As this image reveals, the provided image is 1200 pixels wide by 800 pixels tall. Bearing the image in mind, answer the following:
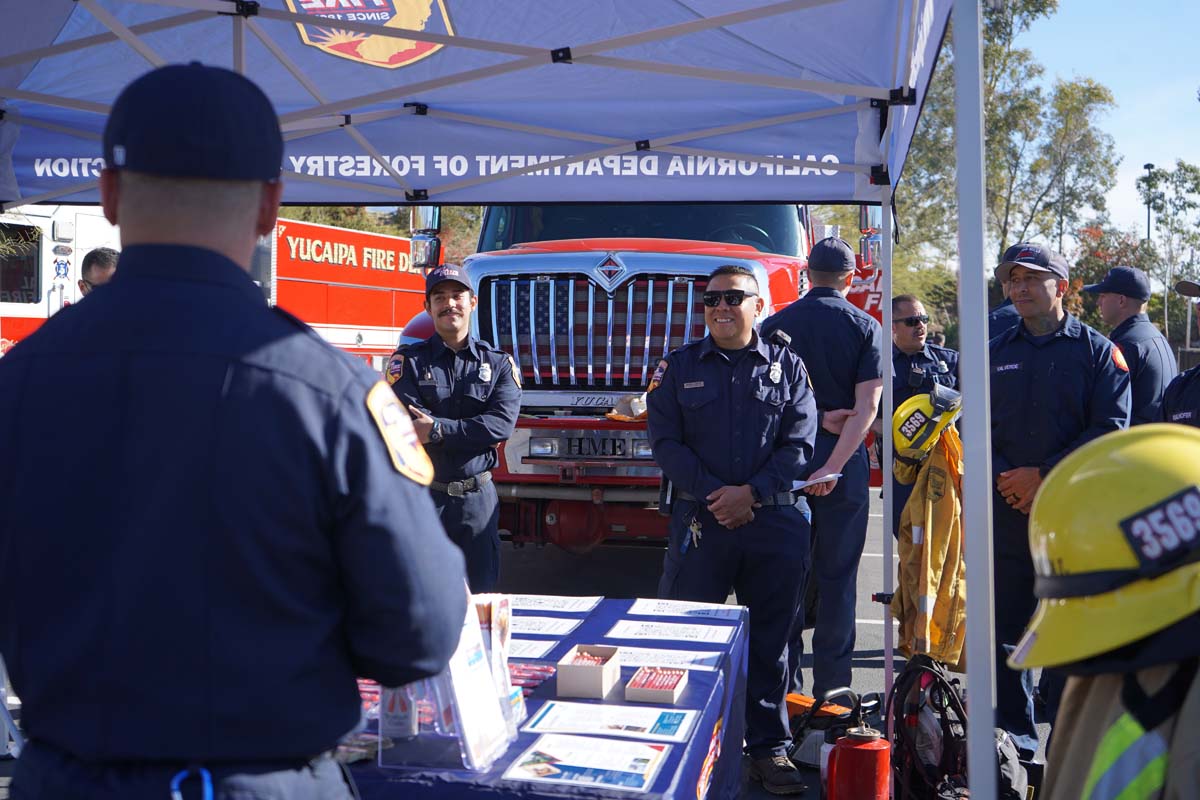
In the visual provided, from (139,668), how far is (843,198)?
15.0ft

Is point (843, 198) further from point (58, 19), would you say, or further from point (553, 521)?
point (58, 19)

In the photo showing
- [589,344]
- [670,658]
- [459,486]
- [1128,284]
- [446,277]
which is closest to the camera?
[670,658]


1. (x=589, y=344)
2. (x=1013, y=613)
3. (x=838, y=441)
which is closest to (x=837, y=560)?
(x=838, y=441)

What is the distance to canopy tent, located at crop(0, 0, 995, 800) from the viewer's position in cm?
396

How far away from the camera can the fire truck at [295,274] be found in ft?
36.8

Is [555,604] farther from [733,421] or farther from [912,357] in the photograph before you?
[912,357]

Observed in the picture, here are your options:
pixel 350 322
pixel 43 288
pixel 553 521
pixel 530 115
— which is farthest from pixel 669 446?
pixel 350 322

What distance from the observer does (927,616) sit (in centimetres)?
451

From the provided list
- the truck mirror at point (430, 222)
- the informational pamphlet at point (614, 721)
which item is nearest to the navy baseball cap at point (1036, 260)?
the informational pamphlet at point (614, 721)

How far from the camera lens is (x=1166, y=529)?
4.04 ft

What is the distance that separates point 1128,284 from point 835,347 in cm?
239

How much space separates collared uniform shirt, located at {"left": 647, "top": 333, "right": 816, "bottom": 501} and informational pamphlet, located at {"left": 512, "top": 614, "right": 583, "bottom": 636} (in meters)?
1.10

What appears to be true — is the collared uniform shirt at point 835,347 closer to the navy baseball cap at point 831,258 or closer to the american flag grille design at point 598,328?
the navy baseball cap at point 831,258

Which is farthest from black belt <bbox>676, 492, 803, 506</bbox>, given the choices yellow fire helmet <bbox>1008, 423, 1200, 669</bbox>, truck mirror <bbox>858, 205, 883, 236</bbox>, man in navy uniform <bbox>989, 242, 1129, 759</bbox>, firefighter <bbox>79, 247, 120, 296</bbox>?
truck mirror <bbox>858, 205, 883, 236</bbox>
